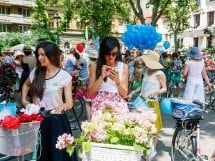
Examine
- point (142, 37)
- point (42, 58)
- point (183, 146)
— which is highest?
point (142, 37)

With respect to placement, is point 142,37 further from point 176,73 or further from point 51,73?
point 176,73

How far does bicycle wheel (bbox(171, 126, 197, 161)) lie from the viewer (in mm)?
4723

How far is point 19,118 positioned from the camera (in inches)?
125

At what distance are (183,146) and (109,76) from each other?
1462mm

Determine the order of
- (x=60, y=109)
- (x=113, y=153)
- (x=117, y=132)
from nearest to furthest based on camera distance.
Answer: (x=113, y=153), (x=117, y=132), (x=60, y=109)

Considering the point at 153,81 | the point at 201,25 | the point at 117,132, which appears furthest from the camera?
the point at 201,25

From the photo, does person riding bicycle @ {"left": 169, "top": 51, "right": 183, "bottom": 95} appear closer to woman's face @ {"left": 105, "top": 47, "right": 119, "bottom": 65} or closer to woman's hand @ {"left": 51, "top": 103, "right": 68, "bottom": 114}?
woman's face @ {"left": 105, "top": 47, "right": 119, "bottom": 65}

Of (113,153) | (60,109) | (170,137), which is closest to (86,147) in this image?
(113,153)

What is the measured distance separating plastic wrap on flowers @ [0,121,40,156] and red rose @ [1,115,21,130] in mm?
35

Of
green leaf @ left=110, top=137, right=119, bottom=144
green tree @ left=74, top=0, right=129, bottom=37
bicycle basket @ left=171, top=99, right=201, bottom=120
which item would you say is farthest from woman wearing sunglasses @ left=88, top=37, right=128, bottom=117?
green tree @ left=74, top=0, right=129, bottom=37

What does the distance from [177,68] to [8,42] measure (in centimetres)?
3054

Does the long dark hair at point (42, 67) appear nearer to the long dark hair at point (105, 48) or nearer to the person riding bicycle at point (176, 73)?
the long dark hair at point (105, 48)

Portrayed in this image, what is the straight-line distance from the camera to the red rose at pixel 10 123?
3000mm

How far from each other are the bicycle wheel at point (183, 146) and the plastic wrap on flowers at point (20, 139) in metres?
2.08
